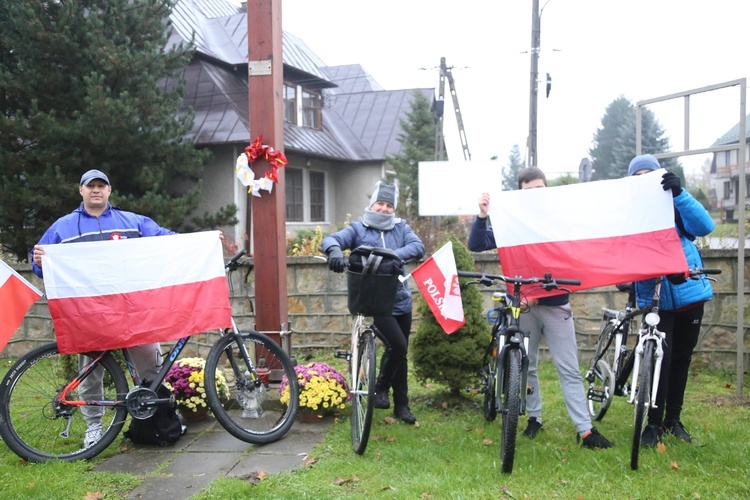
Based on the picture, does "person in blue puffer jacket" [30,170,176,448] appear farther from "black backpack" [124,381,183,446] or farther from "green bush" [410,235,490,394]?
"green bush" [410,235,490,394]

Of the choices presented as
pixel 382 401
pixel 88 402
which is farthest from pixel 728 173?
pixel 88 402

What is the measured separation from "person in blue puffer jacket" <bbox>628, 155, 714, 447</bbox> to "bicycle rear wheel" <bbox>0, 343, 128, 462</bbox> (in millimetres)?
3612

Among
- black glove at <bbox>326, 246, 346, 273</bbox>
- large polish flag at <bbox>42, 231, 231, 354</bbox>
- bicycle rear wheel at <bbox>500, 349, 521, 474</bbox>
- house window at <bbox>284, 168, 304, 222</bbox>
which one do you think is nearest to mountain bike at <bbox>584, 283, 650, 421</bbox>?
bicycle rear wheel at <bbox>500, 349, 521, 474</bbox>

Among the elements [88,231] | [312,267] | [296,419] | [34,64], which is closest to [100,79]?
[34,64]

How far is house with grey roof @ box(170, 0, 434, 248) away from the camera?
1834 centimetres

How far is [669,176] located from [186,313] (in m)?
3.39

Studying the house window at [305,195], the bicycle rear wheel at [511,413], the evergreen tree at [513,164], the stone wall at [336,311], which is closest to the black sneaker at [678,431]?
the bicycle rear wheel at [511,413]

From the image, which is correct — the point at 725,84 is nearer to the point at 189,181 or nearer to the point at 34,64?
the point at 34,64

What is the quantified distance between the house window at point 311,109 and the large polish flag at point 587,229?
62.1ft

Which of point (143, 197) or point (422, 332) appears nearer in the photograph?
point (422, 332)

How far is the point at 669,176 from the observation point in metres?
4.20

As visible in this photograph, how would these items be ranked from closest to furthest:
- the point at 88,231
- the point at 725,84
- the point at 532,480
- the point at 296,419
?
the point at 532,480 < the point at 88,231 < the point at 296,419 < the point at 725,84

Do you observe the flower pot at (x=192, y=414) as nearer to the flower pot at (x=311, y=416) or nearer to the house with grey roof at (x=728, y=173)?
the flower pot at (x=311, y=416)

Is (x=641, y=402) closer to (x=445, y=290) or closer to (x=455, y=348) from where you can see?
(x=445, y=290)
